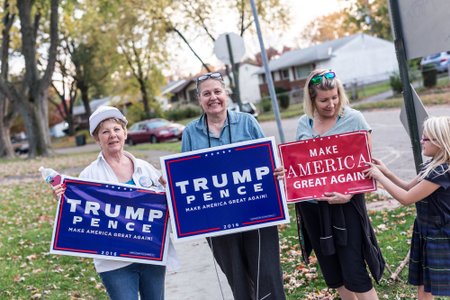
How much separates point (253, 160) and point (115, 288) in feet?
4.20

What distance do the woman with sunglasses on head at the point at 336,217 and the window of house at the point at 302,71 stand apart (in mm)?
54398

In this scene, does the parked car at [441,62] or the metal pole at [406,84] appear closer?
the metal pole at [406,84]

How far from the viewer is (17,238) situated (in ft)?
30.3

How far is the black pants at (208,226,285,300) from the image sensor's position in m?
3.87

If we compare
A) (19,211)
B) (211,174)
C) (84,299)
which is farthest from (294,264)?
(19,211)

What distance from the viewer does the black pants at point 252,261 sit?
12.7 ft

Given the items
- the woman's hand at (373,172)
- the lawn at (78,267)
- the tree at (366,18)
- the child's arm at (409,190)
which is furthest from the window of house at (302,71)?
the child's arm at (409,190)

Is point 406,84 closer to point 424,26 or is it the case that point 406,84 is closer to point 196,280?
point 424,26

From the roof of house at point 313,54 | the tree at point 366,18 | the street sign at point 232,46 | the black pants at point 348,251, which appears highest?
the tree at point 366,18

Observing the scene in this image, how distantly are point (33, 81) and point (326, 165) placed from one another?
1058 inches

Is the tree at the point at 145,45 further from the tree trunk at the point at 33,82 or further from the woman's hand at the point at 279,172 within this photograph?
the woman's hand at the point at 279,172

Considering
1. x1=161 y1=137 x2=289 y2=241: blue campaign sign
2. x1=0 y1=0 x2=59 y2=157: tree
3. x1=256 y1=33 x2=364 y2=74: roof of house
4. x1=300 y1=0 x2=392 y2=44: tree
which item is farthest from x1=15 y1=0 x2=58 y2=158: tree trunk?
x1=300 y1=0 x2=392 y2=44: tree

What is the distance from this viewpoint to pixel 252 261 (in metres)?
3.89

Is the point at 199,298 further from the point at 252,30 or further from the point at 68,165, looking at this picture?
the point at 252,30
